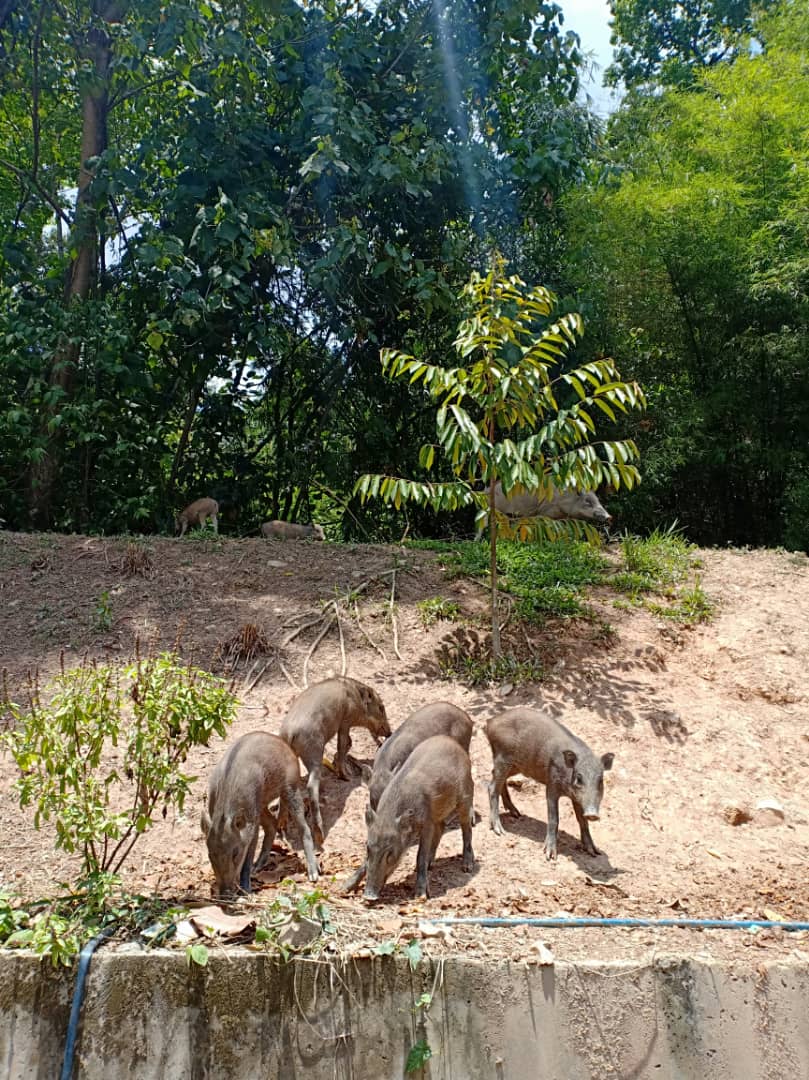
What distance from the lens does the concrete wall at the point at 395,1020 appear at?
3639 millimetres

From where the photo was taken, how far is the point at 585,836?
5277 millimetres

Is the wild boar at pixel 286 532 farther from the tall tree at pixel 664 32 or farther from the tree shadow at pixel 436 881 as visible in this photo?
the tall tree at pixel 664 32

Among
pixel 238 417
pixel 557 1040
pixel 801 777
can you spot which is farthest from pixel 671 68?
pixel 557 1040

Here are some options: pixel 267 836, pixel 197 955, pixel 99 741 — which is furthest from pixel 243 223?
pixel 197 955

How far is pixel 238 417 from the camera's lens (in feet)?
45.9

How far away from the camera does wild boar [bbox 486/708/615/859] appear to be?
526 centimetres

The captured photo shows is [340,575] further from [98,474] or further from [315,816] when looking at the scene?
[98,474]

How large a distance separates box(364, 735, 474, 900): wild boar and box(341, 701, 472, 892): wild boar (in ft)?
0.96

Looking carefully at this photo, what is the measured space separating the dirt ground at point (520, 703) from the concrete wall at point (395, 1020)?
16 cm

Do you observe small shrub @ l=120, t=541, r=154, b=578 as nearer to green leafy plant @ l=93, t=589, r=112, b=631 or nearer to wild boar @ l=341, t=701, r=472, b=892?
green leafy plant @ l=93, t=589, r=112, b=631

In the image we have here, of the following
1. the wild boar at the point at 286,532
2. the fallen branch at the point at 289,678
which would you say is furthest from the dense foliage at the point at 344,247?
the fallen branch at the point at 289,678

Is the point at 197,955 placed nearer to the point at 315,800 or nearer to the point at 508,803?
the point at 315,800

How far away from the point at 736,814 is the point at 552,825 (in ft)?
4.26

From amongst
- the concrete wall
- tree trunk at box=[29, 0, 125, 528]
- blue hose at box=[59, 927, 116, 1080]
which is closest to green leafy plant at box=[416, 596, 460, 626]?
the concrete wall
